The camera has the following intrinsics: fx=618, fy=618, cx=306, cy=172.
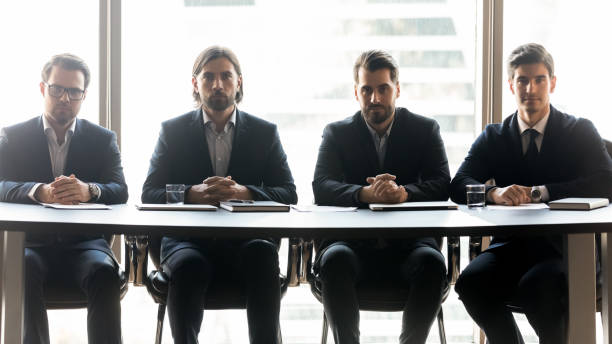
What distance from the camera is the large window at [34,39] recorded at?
3703mm

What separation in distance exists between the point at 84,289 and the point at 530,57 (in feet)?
7.62

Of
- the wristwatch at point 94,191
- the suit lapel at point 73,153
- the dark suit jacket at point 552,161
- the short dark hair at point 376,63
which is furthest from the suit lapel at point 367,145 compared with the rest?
the suit lapel at point 73,153

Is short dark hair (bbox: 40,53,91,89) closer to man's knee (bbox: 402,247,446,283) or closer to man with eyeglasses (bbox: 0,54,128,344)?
man with eyeglasses (bbox: 0,54,128,344)

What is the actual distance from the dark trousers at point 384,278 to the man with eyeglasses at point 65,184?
33.2 inches

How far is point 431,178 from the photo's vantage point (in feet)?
10.0

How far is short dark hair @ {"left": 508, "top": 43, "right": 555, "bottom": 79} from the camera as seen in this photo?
3047 millimetres

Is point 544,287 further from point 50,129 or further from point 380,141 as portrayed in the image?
point 50,129

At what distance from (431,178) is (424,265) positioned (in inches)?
28.9

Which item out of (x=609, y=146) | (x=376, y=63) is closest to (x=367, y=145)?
(x=376, y=63)

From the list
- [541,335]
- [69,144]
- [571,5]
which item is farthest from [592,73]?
[69,144]

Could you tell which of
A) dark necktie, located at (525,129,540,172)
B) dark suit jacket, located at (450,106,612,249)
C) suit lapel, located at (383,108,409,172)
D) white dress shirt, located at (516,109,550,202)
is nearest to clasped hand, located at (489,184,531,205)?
dark suit jacket, located at (450,106,612,249)

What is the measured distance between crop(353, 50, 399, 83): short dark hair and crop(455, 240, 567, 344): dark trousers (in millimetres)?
1040

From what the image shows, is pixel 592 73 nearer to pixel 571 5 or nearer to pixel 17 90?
pixel 571 5

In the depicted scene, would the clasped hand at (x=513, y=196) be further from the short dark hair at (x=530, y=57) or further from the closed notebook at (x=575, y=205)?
the short dark hair at (x=530, y=57)
